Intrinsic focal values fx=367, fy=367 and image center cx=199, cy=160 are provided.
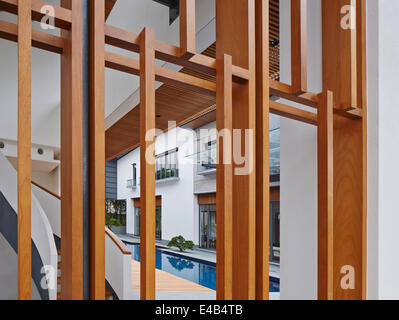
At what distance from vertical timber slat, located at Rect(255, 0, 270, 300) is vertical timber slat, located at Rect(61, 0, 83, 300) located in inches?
18.6

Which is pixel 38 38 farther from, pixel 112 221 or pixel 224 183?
pixel 112 221

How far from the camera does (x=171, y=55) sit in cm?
88

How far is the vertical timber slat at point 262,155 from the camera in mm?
962

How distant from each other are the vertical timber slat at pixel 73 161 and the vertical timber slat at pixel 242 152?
1.26 feet

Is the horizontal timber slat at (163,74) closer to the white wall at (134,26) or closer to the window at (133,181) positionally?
the white wall at (134,26)

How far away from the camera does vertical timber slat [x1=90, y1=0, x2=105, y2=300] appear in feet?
2.35

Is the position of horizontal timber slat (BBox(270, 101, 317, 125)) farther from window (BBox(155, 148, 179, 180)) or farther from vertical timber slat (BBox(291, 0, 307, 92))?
window (BBox(155, 148, 179, 180))

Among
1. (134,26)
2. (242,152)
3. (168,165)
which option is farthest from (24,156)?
(168,165)

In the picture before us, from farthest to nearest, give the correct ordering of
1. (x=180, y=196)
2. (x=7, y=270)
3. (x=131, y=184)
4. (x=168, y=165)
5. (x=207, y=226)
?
1. (x=131, y=184)
2. (x=168, y=165)
3. (x=180, y=196)
4. (x=207, y=226)
5. (x=7, y=270)

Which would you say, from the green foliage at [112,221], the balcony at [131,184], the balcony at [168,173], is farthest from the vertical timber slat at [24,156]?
the green foliage at [112,221]

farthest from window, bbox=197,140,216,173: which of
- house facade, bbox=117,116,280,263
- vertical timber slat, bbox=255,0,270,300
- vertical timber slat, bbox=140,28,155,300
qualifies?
vertical timber slat, bbox=140,28,155,300

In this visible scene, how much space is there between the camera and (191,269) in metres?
10.1
